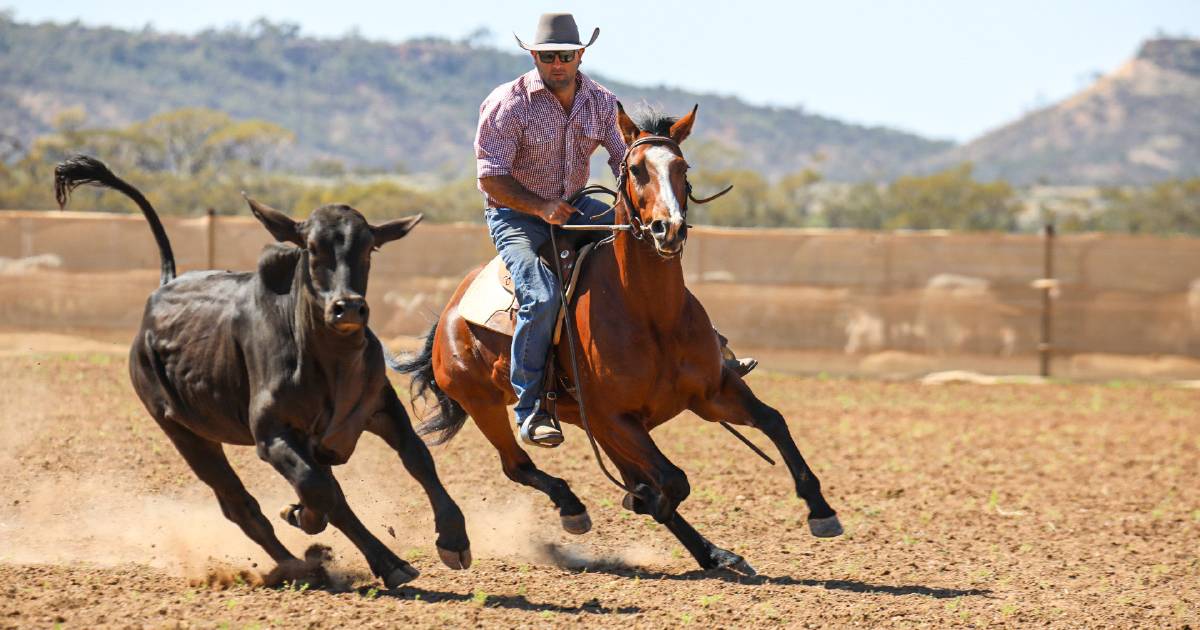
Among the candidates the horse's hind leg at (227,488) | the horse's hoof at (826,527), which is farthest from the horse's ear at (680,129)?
the horse's hind leg at (227,488)

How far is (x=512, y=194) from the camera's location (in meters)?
6.79

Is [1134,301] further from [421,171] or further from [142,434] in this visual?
[421,171]

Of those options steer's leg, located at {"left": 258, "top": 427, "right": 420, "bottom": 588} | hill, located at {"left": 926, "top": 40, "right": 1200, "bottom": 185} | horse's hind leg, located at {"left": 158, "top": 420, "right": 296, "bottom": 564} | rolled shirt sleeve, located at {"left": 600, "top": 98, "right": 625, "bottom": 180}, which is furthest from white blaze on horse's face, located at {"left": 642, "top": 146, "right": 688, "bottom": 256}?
hill, located at {"left": 926, "top": 40, "right": 1200, "bottom": 185}

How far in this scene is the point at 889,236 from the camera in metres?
17.3

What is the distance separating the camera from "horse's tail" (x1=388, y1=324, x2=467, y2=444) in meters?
7.94

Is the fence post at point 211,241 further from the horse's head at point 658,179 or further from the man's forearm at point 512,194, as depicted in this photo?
the horse's head at point 658,179

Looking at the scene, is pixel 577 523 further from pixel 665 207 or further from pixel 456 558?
pixel 665 207

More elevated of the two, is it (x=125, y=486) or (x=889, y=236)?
(x=889, y=236)

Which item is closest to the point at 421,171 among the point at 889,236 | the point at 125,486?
the point at 889,236

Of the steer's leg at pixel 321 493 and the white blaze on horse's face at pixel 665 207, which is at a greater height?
the white blaze on horse's face at pixel 665 207

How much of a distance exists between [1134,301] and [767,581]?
1154cm

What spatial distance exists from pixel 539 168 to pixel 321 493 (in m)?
2.01

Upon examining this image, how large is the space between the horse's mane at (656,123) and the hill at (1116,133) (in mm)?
106435

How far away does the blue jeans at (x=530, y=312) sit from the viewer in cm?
664
